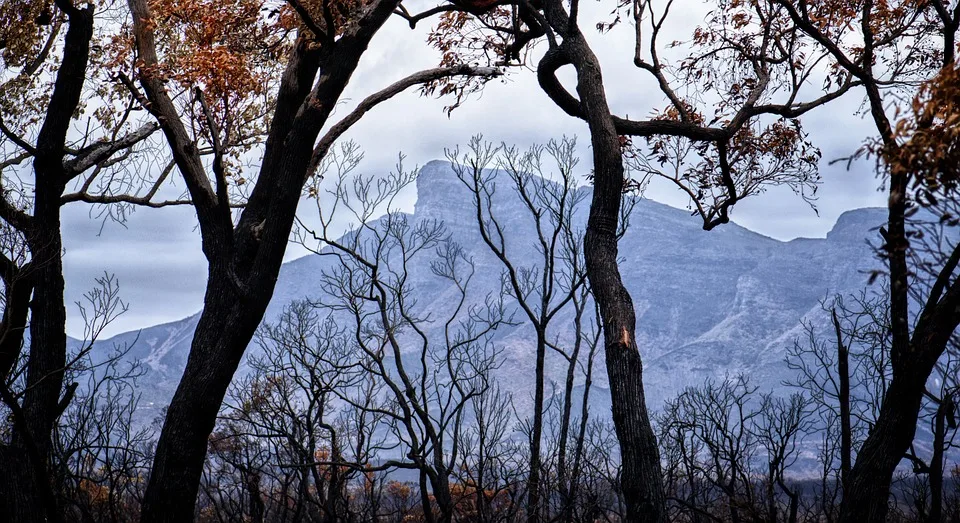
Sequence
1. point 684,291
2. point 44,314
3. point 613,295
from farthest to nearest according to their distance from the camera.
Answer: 1. point 684,291
2. point 44,314
3. point 613,295

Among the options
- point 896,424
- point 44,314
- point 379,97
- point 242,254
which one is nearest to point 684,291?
point 379,97

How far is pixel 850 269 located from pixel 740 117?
128 meters

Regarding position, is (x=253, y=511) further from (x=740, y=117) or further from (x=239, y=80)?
(x=740, y=117)

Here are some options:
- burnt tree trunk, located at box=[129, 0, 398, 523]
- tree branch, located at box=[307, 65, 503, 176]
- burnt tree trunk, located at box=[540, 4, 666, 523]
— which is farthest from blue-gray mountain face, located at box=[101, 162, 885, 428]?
burnt tree trunk, located at box=[540, 4, 666, 523]

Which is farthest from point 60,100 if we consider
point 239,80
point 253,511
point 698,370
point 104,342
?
point 104,342

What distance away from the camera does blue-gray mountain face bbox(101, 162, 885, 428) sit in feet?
384

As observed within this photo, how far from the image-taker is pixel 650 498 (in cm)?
483

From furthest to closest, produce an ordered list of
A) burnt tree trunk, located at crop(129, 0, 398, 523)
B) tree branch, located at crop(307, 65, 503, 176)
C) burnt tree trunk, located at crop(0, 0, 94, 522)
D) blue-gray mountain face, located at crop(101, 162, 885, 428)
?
blue-gray mountain face, located at crop(101, 162, 885, 428)
burnt tree trunk, located at crop(0, 0, 94, 522)
tree branch, located at crop(307, 65, 503, 176)
burnt tree trunk, located at crop(129, 0, 398, 523)

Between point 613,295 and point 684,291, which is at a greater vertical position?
point 684,291

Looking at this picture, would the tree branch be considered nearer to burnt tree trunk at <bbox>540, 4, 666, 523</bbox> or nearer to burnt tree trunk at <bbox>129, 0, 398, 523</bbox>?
burnt tree trunk at <bbox>129, 0, 398, 523</bbox>

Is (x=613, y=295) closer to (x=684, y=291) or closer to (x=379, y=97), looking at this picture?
(x=379, y=97)

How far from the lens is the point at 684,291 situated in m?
131

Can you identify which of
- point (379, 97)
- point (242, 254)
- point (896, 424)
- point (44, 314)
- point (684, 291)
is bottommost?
point (896, 424)

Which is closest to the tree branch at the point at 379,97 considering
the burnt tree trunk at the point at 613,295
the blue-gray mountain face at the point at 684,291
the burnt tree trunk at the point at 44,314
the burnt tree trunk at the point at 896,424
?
the burnt tree trunk at the point at 613,295
